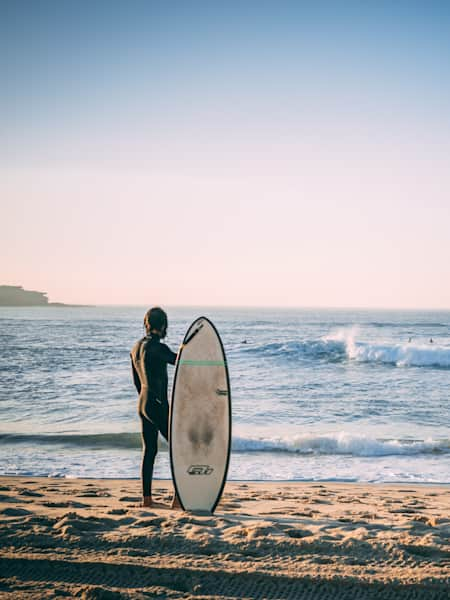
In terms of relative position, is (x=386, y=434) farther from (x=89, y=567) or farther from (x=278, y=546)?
(x=89, y=567)

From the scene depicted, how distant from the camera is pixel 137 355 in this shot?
4594 millimetres

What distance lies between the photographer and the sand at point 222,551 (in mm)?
2928

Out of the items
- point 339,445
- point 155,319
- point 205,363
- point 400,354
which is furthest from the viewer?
point 400,354

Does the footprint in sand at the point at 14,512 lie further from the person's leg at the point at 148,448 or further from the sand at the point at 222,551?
the person's leg at the point at 148,448

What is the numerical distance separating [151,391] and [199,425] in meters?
0.49

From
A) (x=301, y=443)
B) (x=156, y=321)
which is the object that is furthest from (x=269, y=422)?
(x=156, y=321)

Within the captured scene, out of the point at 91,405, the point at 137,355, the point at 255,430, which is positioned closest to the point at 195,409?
the point at 137,355

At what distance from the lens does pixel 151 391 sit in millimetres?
4520

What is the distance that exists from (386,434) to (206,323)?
611 centimetres

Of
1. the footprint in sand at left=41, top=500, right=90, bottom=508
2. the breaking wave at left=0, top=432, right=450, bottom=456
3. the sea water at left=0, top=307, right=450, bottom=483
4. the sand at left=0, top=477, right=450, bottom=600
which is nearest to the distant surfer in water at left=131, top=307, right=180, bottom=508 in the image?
the sand at left=0, top=477, right=450, bottom=600

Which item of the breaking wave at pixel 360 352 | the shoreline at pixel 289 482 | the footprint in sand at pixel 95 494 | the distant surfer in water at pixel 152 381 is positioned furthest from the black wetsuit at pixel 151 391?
the breaking wave at pixel 360 352

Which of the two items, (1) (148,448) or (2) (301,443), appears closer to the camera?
(1) (148,448)

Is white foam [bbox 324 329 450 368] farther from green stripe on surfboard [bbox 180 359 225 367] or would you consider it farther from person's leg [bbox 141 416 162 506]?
person's leg [bbox 141 416 162 506]

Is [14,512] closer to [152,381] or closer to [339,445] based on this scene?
[152,381]
